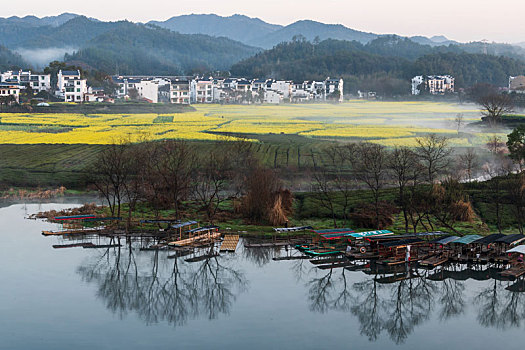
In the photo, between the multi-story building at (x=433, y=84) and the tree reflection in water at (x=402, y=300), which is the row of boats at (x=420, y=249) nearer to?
the tree reflection in water at (x=402, y=300)

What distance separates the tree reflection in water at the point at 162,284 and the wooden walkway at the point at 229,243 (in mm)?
870

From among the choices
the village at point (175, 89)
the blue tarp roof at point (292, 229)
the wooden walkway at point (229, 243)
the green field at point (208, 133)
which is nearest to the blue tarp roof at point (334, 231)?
the blue tarp roof at point (292, 229)

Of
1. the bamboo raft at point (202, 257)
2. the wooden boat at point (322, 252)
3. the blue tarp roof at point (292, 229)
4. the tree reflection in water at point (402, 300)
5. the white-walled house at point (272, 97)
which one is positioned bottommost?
the tree reflection in water at point (402, 300)

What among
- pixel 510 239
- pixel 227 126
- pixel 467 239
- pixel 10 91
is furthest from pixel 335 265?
pixel 10 91

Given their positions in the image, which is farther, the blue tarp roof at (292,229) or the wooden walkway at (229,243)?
the blue tarp roof at (292,229)

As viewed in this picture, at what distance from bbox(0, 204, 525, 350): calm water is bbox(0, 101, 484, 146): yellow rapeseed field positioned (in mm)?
23762

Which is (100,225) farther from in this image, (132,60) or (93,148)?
(132,60)

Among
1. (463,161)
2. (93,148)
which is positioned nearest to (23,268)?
(93,148)

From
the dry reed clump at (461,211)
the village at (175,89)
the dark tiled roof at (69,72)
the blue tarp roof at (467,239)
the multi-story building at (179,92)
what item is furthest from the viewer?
the multi-story building at (179,92)

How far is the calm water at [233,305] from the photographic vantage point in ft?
57.3

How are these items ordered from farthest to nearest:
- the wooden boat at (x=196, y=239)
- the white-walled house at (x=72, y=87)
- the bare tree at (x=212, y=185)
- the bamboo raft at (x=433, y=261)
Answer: the white-walled house at (x=72, y=87) < the bare tree at (x=212, y=185) < the wooden boat at (x=196, y=239) < the bamboo raft at (x=433, y=261)

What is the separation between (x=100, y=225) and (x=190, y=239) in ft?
15.8

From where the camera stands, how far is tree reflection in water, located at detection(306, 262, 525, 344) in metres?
19.0

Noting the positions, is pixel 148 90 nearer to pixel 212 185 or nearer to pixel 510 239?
pixel 212 185
